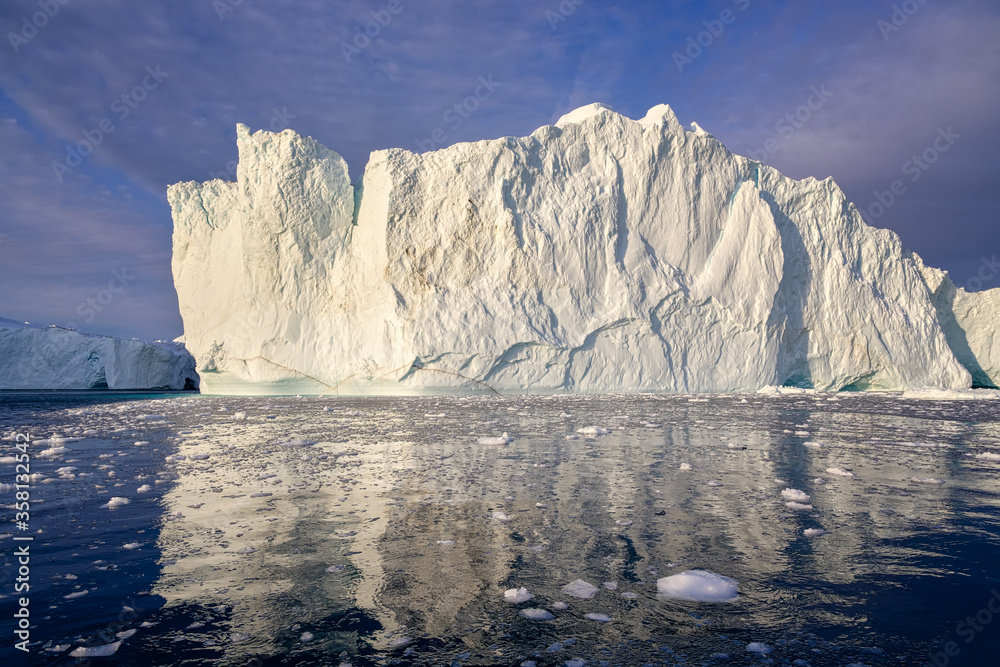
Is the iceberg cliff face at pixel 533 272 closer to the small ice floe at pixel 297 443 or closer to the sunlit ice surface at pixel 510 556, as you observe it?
the small ice floe at pixel 297 443

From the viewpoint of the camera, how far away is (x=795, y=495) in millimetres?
4176

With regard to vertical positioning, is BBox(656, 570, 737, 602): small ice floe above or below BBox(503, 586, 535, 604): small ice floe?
above

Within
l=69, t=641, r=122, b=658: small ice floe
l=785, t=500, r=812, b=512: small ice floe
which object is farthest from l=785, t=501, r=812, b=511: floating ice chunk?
l=69, t=641, r=122, b=658: small ice floe

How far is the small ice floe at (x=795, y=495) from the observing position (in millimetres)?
4092

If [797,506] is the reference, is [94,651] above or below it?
below

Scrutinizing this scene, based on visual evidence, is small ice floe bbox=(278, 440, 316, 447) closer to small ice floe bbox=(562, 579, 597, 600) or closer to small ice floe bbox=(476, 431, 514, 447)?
small ice floe bbox=(476, 431, 514, 447)

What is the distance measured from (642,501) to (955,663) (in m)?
2.14

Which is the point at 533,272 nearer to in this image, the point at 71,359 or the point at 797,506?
the point at 797,506

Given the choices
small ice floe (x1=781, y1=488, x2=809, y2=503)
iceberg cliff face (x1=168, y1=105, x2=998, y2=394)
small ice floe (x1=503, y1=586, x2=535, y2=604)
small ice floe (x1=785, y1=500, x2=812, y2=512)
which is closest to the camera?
small ice floe (x1=503, y1=586, x2=535, y2=604)

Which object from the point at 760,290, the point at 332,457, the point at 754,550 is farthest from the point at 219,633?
the point at 760,290

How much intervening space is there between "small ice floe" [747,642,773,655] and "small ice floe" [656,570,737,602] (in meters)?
0.38

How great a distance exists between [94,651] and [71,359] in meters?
29.3

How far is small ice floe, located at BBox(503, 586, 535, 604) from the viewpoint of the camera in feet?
7.98

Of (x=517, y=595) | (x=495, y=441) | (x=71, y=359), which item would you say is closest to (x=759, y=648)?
(x=517, y=595)
